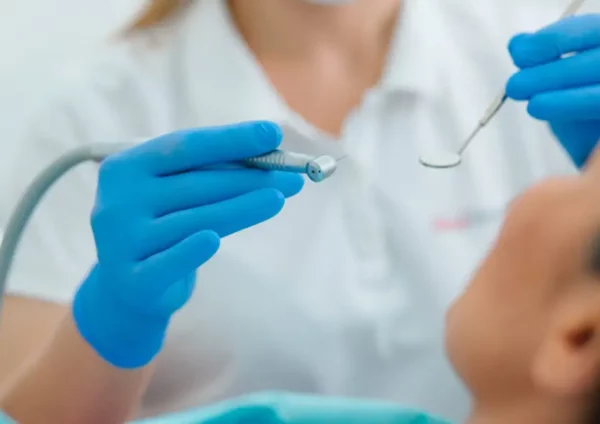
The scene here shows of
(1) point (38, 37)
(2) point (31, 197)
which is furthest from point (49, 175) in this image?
(1) point (38, 37)

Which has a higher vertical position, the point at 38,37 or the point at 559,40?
the point at 559,40

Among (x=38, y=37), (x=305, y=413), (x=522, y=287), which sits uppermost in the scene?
(x=522, y=287)

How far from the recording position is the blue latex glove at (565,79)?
680 mm

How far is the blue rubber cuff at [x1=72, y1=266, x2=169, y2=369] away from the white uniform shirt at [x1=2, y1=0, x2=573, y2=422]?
0.17m

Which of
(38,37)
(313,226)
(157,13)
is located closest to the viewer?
(313,226)

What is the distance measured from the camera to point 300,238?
34.0 inches

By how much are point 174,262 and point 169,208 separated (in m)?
0.05

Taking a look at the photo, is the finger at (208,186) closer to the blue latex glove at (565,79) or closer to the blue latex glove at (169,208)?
the blue latex glove at (169,208)

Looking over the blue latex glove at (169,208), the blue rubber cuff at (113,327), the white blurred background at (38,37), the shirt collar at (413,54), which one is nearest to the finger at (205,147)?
the blue latex glove at (169,208)

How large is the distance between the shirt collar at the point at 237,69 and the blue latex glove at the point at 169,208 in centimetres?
27

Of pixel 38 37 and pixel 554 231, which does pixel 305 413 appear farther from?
pixel 38 37

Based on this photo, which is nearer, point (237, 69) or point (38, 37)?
point (237, 69)

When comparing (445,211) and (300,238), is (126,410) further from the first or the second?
(445,211)

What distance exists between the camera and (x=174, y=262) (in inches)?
24.0
